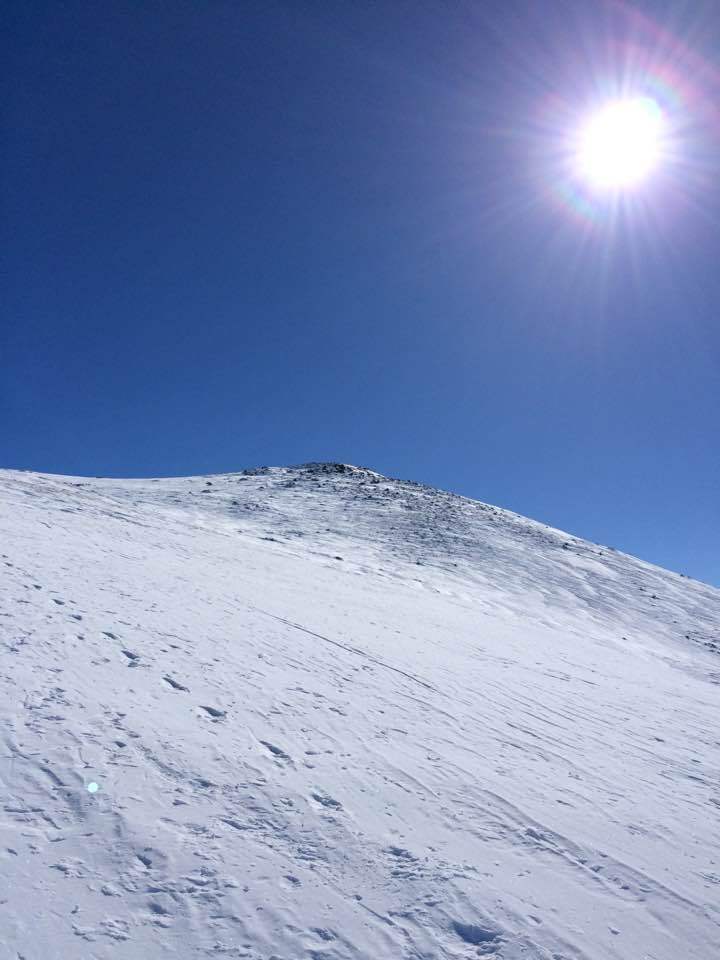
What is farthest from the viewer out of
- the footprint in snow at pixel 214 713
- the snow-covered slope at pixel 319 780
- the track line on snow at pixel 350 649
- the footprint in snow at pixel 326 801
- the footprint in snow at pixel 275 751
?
the track line on snow at pixel 350 649

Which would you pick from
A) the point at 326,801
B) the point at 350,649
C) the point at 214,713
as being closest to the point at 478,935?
the point at 326,801

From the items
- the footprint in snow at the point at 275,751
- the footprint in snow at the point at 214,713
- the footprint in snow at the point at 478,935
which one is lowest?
the footprint in snow at the point at 478,935

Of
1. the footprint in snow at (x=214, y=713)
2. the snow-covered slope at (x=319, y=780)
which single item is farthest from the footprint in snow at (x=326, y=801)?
the footprint in snow at (x=214, y=713)

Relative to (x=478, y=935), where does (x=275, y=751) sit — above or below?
above

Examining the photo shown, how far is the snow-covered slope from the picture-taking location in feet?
11.2

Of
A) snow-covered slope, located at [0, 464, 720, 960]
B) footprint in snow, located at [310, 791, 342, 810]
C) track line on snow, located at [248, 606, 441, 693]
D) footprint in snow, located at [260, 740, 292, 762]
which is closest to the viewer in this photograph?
snow-covered slope, located at [0, 464, 720, 960]

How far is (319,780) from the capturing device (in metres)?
5.02

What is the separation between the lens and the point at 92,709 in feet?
17.7

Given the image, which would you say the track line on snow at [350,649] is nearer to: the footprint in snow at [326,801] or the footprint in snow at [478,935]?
the footprint in snow at [326,801]

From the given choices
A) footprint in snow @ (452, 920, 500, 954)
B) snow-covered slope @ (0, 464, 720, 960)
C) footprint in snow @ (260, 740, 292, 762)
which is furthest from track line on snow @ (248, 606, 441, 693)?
footprint in snow @ (452, 920, 500, 954)

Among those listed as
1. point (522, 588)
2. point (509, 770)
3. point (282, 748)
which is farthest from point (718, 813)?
point (522, 588)

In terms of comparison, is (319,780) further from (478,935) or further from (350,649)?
(350,649)

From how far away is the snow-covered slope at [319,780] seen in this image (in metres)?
3.42

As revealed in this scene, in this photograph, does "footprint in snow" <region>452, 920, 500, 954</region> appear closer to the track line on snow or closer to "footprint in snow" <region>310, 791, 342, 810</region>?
"footprint in snow" <region>310, 791, 342, 810</region>
